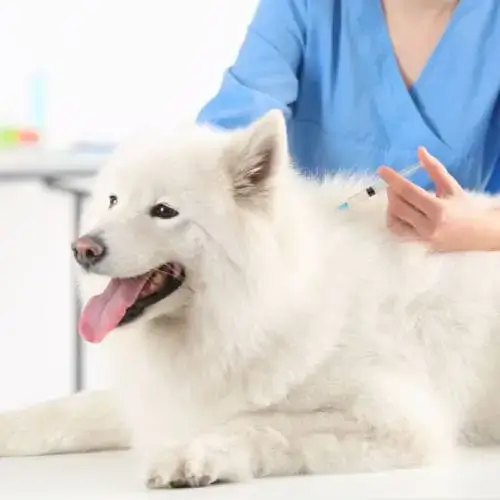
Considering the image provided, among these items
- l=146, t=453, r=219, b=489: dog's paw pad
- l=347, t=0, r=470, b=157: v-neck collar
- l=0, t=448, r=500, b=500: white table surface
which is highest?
l=347, t=0, r=470, b=157: v-neck collar

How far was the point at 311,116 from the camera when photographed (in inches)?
64.6

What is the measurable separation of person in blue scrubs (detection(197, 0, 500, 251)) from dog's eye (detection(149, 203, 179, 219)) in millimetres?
423

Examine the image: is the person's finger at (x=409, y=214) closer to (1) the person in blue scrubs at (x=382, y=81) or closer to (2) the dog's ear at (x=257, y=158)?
(2) the dog's ear at (x=257, y=158)

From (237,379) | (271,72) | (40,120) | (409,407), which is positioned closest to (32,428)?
(237,379)

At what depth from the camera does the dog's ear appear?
3.71 feet

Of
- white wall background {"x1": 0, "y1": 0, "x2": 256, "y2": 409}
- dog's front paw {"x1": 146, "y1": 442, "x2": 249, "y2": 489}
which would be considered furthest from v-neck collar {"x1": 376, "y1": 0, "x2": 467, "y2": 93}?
white wall background {"x1": 0, "y1": 0, "x2": 256, "y2": 409}

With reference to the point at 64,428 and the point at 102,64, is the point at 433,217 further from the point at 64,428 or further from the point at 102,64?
the point at 102,64

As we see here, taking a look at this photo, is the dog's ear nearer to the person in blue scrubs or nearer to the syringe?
the syringe

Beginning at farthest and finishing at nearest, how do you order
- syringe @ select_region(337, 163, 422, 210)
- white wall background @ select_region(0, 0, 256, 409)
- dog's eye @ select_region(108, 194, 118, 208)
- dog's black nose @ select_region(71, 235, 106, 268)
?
white wall background @ select_region(0, 0, 256, 409) < syringe @ select_region(337, 163, 422, 210) < dog's eye @ select_region(108, 194, 118, 208) < dog's black nose @ select_region(71, 235, 106, 268)

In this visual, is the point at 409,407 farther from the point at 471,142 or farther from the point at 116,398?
the point at 471,142

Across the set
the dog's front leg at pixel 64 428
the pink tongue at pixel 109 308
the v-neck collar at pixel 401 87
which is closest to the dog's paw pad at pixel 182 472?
the pink tongue at pixel 109 308

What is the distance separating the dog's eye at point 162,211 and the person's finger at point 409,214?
286 millimetres

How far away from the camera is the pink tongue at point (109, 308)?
3.63ft

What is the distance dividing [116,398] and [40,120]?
1655mm
